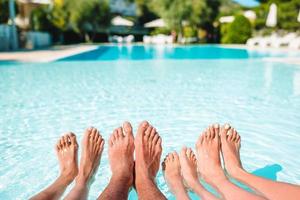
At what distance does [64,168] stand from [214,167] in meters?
0.97

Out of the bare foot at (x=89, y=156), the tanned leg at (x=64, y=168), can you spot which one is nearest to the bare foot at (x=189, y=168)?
the bare foot at (x=89, y=156)

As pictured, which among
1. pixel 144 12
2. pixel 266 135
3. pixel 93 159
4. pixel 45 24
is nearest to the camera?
pixel 93 159

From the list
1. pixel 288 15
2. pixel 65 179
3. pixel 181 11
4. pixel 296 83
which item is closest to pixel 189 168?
pixel 65 179

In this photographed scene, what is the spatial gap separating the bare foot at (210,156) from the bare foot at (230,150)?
0.05 m

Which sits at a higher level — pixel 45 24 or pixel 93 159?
pixel 45 24

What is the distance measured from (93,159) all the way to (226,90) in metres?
4.72

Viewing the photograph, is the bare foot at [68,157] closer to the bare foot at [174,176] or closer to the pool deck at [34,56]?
the bare foot at [174,176]

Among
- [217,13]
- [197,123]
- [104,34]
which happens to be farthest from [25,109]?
[104,34]

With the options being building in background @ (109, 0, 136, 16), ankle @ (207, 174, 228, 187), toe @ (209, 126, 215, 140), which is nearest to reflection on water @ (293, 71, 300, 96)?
toe @ (209, 126, 215, 140)

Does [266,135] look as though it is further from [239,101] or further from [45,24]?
[45,24]

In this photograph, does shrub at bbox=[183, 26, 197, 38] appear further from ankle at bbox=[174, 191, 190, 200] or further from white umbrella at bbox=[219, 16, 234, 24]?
ankle at bbox=[174, 191, 190, 200]

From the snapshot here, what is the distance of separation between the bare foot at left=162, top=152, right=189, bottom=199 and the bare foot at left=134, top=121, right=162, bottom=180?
74 millimetres

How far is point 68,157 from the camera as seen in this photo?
2.26 metres

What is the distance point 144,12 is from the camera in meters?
37.7
